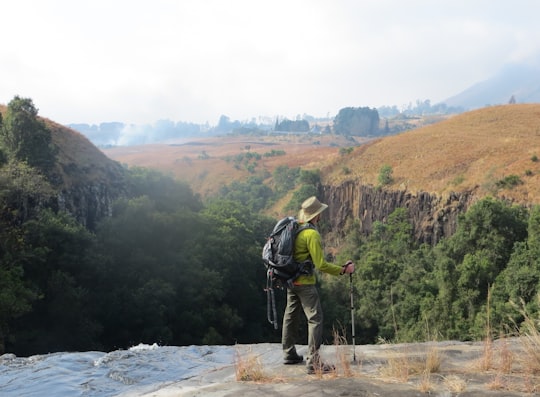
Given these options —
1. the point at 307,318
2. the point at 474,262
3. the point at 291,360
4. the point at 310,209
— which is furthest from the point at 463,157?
the point at 307,318

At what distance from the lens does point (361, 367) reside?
5.63 meters

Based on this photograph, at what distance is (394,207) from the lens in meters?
49.8

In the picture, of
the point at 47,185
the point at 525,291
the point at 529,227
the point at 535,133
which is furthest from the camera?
the point at 535,133

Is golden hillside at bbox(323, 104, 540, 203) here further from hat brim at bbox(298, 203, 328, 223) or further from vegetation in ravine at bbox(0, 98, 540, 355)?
hat brim at bbox(298, 203, 328, 223)

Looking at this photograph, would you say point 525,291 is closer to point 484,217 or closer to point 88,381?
point 484,217

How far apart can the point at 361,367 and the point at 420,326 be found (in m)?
20.5

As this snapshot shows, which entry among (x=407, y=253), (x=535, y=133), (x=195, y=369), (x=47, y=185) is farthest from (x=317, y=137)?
(x=195, y=369)

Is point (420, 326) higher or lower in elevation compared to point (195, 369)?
lower

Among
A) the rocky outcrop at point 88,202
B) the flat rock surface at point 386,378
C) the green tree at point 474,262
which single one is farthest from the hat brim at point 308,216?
the rocky outcrop at point 88,202

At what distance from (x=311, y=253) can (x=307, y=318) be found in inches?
30.0

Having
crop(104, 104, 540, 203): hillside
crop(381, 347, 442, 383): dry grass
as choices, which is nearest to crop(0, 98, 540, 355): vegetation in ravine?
crop(104, 104, 540, 203): hillside

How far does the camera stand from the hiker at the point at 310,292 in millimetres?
5531

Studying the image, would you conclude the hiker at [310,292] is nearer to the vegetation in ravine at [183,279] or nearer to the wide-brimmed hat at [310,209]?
the wide-brimmed hat at [310,209]

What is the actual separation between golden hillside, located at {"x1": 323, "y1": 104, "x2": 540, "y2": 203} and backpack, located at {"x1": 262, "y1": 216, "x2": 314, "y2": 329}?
3307cm
